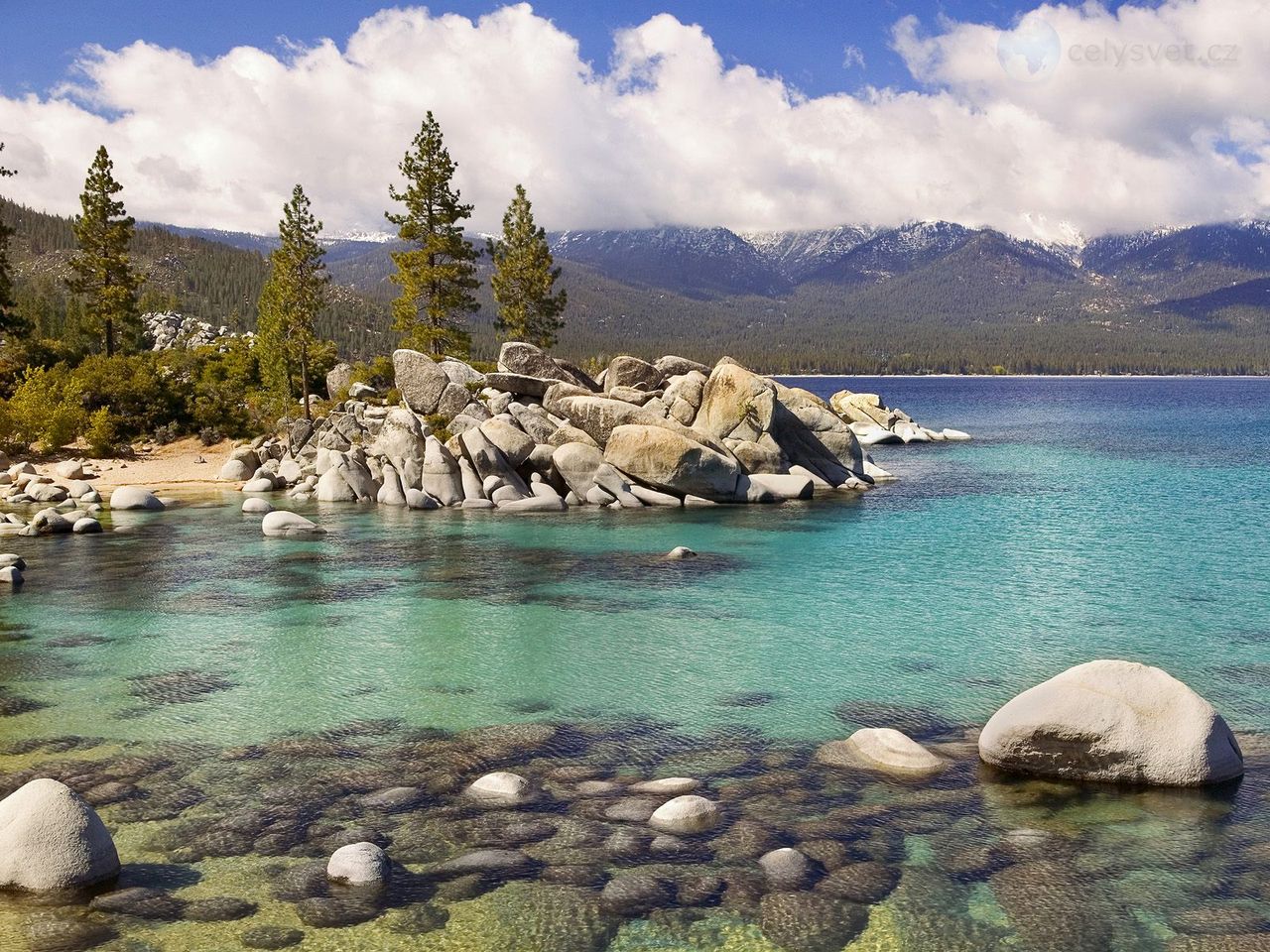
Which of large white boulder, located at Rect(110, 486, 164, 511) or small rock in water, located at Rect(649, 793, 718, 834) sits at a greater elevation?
large white boulder, located at Rect(110, 486, 164, 511)

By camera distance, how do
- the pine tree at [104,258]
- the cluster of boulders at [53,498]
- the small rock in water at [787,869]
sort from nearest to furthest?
the small rock in water at [787,869] → the cluster of boulders at [53,498] → the pine tree at [104,258]

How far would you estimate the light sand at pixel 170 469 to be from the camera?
5122cm

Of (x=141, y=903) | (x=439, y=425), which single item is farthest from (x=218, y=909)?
(x=439, y=425)

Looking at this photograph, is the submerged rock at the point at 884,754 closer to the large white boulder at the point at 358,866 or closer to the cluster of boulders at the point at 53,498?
the large white boulder at the point at 358,866

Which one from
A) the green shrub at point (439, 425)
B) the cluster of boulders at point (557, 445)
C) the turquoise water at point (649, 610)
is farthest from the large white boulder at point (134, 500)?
the green shrub at point (439, 425)

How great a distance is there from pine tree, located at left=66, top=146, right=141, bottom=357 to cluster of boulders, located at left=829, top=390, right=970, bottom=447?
188 ft

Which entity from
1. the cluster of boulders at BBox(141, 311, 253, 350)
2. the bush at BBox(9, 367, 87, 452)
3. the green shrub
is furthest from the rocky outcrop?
the cluster of boulders at BBox(141, 311, 253, 350)

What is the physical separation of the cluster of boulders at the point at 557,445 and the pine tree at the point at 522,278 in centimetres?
1895

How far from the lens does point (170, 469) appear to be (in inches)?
2215

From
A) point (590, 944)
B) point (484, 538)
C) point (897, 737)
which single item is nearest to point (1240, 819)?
point (897, 737)

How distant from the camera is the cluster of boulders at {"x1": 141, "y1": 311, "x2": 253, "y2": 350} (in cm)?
11688

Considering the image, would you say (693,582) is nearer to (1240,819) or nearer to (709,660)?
(709,660)

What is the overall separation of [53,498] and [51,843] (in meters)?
41.7

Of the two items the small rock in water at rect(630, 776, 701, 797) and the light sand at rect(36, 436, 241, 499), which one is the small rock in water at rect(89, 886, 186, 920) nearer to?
the small rock in water at rect(630, 776, 701, 797)
